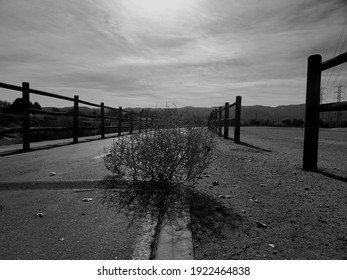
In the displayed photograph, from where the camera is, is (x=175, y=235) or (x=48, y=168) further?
(x=48, y=168)

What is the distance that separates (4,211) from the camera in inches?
92.3

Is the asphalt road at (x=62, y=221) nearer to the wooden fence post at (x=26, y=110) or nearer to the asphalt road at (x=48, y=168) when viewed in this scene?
the asphalt road at (x=48, y=168)

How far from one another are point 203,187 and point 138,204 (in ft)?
3.14

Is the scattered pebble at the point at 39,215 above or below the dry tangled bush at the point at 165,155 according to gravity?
below

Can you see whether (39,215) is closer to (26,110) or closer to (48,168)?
(48,168)

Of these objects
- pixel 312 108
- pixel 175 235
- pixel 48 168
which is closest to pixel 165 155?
pixel 175 235

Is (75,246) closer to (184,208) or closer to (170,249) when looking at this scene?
(170,249)

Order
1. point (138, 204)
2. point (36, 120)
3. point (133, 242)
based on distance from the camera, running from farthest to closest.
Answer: point (36, 120) < point (138, 204) < point (133, 242)

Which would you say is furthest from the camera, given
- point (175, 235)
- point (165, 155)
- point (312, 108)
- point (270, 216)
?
point (312, 108)

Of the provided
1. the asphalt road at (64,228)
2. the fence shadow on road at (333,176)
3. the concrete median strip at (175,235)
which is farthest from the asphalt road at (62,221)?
the fence shadow on road at (333,176)

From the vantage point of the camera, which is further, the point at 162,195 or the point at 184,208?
the point at 162,195

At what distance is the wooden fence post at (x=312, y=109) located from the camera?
13.4 ft

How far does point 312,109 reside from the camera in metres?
A: 4.10

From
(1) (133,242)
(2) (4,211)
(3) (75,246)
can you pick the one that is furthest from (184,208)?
(2) (4,211)
